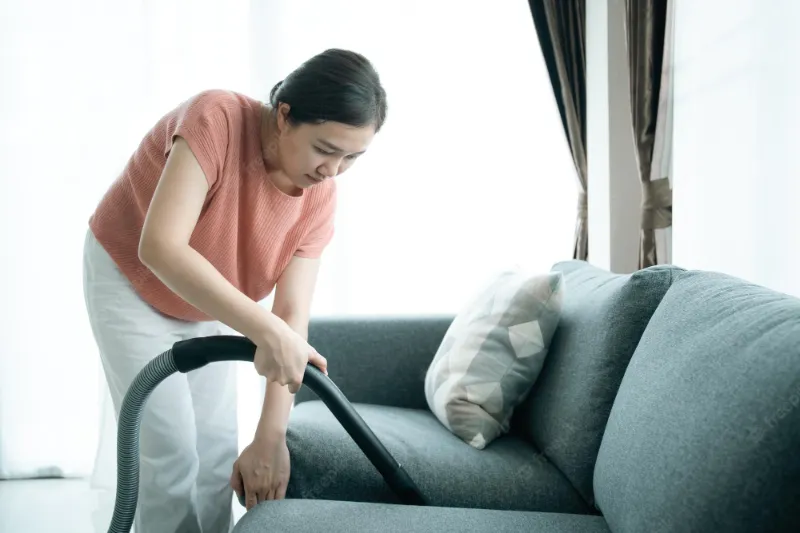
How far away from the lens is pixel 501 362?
1667 mm

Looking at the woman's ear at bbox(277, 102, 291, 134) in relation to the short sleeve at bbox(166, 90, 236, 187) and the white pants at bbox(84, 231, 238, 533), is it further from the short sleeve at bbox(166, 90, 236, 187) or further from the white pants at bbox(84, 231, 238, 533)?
the white pants at bbox(84, 231, 238, 533)

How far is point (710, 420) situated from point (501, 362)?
2.69 feet

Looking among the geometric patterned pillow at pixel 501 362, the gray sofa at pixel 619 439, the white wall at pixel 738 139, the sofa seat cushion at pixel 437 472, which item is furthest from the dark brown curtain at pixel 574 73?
the sofa seat cushion at pixel 437 472

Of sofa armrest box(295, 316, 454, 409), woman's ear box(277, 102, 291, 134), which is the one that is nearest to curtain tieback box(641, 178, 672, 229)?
sofa armrest box(295, 316, 454, 409)

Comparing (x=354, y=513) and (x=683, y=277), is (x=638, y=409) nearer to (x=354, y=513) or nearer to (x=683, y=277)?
(x=683, y=277)

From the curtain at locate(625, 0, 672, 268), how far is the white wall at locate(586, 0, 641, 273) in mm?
140

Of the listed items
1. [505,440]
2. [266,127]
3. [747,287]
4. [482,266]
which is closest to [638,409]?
[747,287]

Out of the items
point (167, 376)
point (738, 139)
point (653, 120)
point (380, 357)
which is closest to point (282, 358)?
point (167, 376)

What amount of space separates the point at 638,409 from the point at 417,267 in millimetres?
2033

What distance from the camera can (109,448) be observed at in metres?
2.80

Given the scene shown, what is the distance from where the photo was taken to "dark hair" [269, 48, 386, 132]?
134 cm

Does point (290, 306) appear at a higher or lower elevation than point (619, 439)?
higher

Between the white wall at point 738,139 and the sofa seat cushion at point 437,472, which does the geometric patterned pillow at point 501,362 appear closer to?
the sofa seat cushion at point 437,472

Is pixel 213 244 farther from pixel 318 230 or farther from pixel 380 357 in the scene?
pixel 380 357
